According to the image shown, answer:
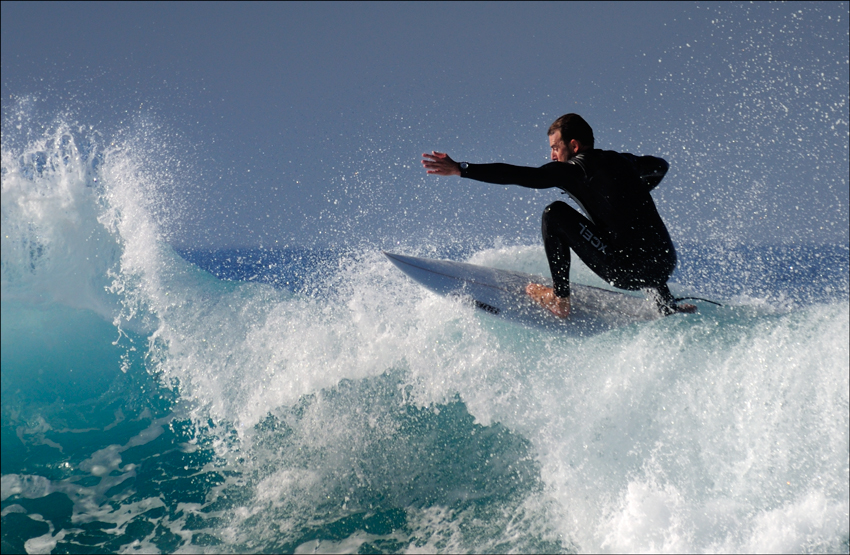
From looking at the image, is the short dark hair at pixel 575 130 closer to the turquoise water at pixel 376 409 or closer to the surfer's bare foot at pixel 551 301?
the surfer's bare foot at pixel 551 301

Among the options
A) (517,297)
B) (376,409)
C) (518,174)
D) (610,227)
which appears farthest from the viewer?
(517,297)

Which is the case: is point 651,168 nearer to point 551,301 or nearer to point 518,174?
point 551,301

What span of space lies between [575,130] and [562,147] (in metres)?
0.15

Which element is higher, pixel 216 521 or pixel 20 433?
pixel 20 433

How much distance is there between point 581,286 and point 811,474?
91.1 inches

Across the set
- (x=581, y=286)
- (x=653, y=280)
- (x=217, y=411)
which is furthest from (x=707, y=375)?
(x=217, y=411)

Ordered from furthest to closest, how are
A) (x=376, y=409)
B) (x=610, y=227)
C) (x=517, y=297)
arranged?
(x=517, y=297) → (x=376, y=409) → (x=610, y=227)

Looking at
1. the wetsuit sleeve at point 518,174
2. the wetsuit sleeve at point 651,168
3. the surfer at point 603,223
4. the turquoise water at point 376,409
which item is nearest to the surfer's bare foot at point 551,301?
the surfer at point 603,223

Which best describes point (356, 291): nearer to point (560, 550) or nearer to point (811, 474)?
point (560, 550)

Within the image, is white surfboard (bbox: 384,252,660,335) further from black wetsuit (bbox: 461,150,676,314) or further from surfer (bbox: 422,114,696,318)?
black wetsuit (bbox: 461,150,676,314)

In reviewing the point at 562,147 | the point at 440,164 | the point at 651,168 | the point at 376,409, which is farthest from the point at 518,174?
the point at 376,409

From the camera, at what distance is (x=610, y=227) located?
141 inches

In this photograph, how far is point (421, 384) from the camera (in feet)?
12.8

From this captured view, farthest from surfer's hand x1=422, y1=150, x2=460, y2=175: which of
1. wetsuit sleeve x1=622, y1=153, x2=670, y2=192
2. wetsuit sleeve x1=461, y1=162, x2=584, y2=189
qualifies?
wetsuit sleeve x1=622, y1=153, x2=670, y2=192
